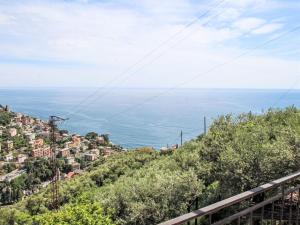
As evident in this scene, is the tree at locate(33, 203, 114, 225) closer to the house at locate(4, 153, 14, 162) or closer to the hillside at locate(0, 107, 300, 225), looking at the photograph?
the hillside at locate(0, 107, 300, 225)

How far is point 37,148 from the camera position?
75.1 meters

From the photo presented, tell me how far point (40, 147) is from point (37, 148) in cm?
139

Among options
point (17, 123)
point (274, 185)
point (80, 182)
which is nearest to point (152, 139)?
point (17, 123)

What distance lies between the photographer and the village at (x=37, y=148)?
65.8 m

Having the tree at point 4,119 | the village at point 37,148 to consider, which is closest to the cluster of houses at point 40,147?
the village at point 37,148

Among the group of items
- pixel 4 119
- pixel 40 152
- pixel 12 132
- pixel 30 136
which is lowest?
pixel 40 152

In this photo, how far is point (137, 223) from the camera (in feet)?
43.7

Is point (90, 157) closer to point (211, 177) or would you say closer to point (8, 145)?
point (8, 145)

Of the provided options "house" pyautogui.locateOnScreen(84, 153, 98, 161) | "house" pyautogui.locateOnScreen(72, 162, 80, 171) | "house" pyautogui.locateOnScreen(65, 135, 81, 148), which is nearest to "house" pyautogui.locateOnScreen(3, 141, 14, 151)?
"house" pyautogui.locateOnScreen(65, 135, 81, 148)

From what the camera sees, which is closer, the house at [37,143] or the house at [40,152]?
the house at [40,152]

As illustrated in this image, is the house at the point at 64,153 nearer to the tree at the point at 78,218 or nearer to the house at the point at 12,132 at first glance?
the house at the point at 12,132

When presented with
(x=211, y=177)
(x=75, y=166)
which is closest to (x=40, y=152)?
(x=75, y=166)

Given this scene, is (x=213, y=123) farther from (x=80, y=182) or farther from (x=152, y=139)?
(x=152, y=139)

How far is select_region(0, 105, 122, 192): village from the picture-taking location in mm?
65750
